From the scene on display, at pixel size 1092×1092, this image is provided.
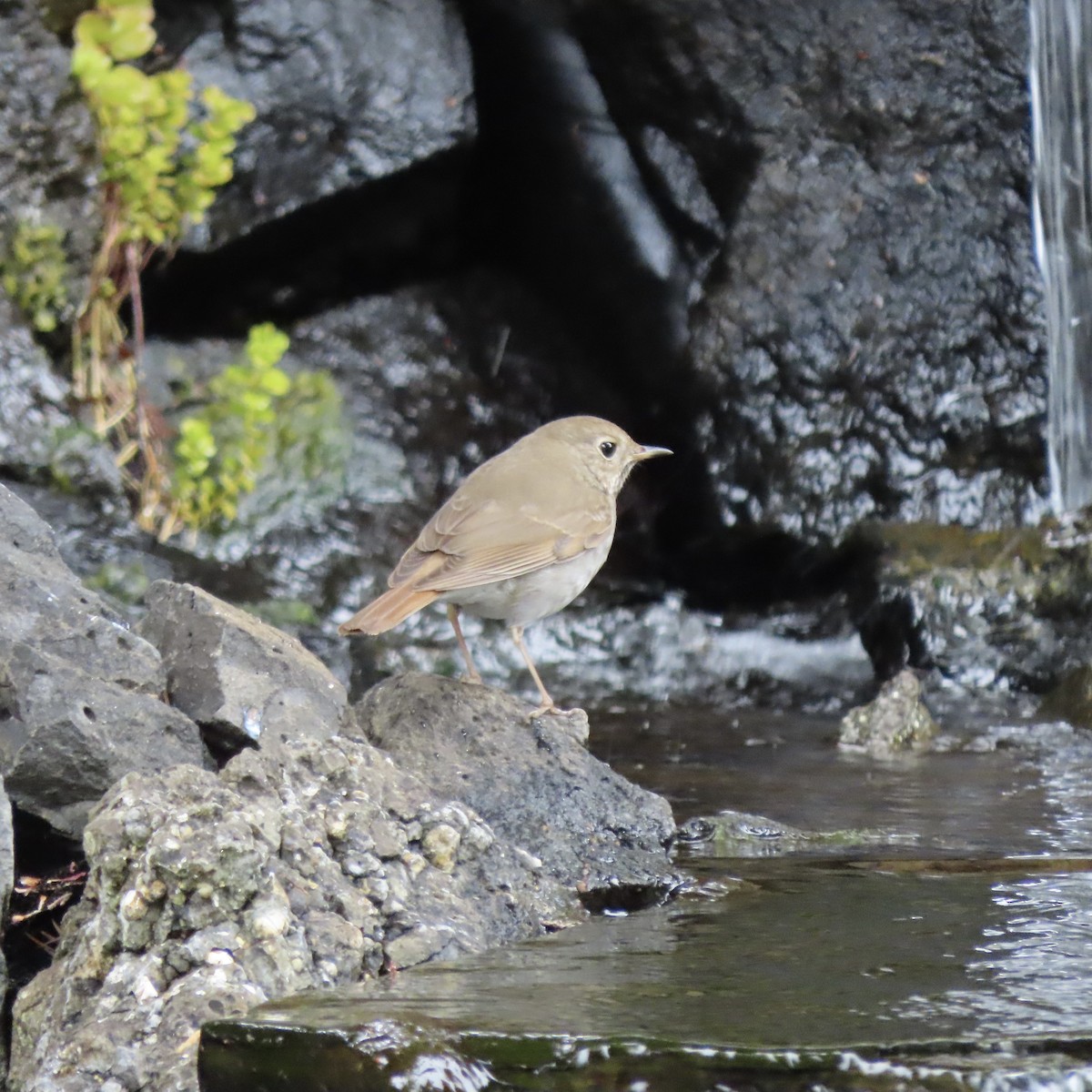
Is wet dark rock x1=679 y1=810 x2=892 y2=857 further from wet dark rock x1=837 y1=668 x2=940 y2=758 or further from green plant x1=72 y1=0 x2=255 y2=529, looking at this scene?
Result: green plant x1=72 y1=0 x2=255 y2=529

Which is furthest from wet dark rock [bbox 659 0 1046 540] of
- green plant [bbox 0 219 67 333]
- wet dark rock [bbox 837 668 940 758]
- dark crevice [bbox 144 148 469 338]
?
green plant [bbox 0 219 67 333]

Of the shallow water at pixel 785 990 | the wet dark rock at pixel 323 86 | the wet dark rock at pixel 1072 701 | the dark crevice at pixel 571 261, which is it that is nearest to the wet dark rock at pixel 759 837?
the shallow water at pixel 785 990

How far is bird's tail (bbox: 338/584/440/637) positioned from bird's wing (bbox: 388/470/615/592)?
0.04 metres

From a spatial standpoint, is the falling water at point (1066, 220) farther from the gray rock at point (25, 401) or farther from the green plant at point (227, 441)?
the gray rock at point (25, 401)

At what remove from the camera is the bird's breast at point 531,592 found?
5.09 metres

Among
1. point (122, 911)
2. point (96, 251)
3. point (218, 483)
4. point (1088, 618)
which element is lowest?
point (1088, 618)

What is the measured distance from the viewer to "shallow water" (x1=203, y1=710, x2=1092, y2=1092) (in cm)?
263

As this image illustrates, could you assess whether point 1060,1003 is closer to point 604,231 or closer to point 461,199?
point 604,231

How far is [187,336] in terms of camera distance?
9602mm

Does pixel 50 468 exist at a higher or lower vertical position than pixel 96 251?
lower

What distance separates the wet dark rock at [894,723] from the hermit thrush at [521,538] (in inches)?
69.9

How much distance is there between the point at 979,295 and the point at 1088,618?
209cm

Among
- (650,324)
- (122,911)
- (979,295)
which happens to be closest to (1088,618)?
(979,295)

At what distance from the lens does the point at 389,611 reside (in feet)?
15.2
